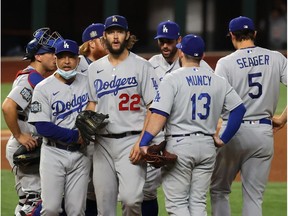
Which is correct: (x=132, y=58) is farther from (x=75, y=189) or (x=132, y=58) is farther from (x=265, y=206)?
(x=265, y=206)

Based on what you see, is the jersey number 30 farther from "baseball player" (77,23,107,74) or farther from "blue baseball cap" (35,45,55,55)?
"baseball player" (77,23,107,74)

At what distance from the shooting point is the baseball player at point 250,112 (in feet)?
25.2

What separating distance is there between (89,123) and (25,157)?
2.66 feet

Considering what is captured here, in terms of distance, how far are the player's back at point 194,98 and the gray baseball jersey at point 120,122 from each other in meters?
0.33

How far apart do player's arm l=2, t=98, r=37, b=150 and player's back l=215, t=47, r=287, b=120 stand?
1.56 metres

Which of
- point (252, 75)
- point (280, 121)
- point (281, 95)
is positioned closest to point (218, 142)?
point (252, 75)

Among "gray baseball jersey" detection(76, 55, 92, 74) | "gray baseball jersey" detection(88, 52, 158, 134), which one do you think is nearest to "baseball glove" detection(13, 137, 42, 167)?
"gray baseball jersey" detection(88, 52, 158, 134)

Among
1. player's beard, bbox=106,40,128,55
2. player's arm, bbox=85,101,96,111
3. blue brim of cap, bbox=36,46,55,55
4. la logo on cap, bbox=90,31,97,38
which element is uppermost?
la logo on cap, bbox=90,31,97,38

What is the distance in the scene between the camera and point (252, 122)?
773 cm

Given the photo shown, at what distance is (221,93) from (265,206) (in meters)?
2.68

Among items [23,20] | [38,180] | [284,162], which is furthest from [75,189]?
[23,20]

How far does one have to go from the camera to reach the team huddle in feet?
23.4

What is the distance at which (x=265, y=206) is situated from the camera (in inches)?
377

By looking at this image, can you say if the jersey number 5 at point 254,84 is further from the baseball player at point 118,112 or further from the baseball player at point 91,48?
the baseball player at point 91,48
